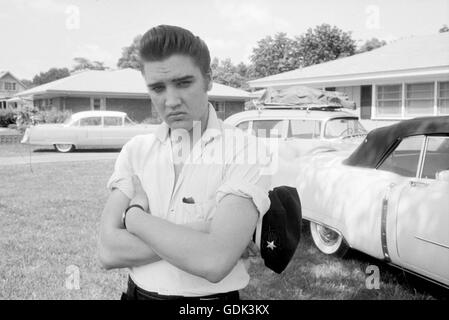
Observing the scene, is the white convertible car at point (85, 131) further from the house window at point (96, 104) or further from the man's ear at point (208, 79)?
the man's ear at point (208, 79)

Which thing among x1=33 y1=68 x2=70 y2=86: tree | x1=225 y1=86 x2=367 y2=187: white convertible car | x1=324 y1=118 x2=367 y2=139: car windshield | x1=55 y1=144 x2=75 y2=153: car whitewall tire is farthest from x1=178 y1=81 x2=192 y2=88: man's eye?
x1=33 y1=68 x2=70 y2=86: tree

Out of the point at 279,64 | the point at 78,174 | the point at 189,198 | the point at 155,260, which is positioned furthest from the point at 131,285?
the point at 279,64

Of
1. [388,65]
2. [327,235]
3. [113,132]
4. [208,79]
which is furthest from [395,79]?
[208,79]

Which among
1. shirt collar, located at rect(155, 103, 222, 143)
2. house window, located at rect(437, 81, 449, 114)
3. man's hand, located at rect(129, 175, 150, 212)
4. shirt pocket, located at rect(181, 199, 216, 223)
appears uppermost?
house window, located at rect(437, 81, 449, 114)

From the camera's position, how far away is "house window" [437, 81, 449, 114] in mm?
14258

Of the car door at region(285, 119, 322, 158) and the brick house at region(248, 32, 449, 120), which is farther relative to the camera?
the brick house at region(248, 32, 449, 120)

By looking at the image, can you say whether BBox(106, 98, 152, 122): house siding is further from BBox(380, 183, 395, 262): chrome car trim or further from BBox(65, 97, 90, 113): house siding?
BBox(380, 183, 395, 262): chrome car trim

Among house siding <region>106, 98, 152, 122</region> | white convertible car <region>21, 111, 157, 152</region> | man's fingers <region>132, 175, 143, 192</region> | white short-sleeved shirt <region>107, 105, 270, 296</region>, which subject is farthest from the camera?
house siding <region>106, 98, 152, 122</region>

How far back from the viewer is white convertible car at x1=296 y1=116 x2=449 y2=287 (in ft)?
10.1

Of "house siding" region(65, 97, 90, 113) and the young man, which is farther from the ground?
"house siding" region(65, 97, 90, 113)

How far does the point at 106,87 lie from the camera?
24859 mm

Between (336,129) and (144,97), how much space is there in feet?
62.0

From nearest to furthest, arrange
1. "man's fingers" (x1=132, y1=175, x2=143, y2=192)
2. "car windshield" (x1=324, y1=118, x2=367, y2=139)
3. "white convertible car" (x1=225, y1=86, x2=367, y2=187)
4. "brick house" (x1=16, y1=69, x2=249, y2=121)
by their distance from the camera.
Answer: "man's fingers" (x1=132, y1=175, x2=143, y2=192) < "white convertible car" (x1=225, y1=86, x2=367, y2=187) < "car windshield" (x1=324, y1=118, x2=367, y2=139) < "brick house" (x1=16, y1=69, x2=249, y2=121)

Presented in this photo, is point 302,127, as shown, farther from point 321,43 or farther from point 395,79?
point 321,43
